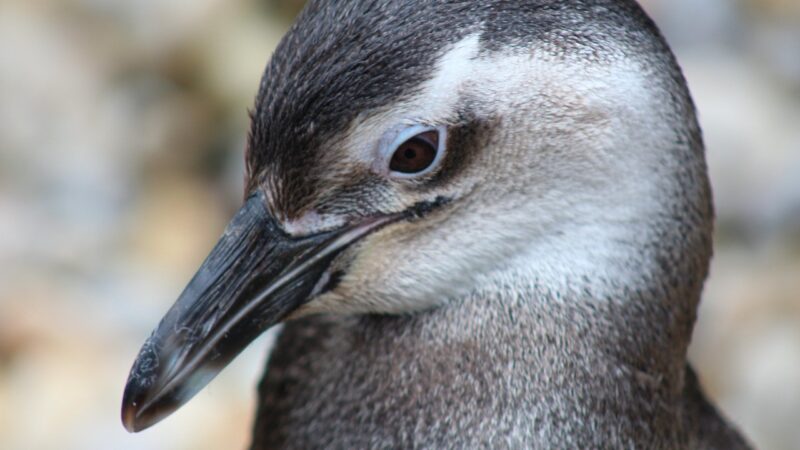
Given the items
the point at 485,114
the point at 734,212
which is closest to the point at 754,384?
the point at 734,212

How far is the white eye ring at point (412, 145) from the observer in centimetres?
123

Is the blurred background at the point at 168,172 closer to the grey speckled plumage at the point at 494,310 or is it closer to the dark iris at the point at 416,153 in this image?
→ the grey speckled plumage at the point at 494,310

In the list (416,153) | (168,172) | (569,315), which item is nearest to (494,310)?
(569,315)

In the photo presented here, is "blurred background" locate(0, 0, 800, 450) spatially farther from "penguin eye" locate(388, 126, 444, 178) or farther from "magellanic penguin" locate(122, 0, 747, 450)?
"penguin eye" locate(388, 126, 444, 178)

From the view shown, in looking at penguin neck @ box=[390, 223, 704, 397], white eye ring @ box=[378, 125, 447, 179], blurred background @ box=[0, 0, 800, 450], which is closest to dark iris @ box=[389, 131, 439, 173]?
white eye ring @ box=[378, 125, 447, 179]

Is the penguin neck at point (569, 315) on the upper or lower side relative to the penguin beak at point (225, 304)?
lower

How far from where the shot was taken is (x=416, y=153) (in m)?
1.25

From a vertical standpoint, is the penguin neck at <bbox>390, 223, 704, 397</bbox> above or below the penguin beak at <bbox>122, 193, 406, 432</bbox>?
below

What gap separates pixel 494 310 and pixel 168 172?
4.92ft

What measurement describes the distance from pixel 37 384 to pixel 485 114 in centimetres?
145

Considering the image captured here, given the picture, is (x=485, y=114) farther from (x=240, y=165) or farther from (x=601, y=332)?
(x=240, y=165)

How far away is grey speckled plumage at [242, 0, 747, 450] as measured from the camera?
48.8 inches

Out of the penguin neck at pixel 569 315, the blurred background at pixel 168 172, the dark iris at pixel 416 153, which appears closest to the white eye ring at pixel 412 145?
the dark iris at pixel 416 153

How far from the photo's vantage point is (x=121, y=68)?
2697 millimetres
